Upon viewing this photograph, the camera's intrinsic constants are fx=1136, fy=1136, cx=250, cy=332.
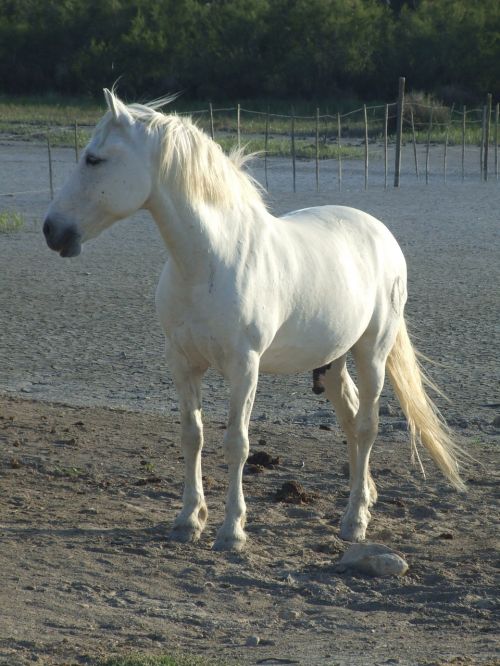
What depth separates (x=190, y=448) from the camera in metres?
5.61

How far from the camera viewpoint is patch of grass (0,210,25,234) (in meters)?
17.0

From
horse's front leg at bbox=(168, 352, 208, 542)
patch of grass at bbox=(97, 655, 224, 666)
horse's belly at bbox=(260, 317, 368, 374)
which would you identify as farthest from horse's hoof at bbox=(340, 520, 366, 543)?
Answer: patch of grass at bbox=(97, 655, 224, 666)

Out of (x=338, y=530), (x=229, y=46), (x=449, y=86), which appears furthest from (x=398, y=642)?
(x=229, y=46)

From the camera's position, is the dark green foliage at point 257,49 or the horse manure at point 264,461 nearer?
the horse manure at point 264,461

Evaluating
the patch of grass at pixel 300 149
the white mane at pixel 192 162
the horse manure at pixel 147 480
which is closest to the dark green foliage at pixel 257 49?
the patch of grass at pixel 300 149

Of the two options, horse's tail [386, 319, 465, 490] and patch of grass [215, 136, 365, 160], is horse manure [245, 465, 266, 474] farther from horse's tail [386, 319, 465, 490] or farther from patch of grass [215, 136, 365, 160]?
patch of grass [215, 136, 365, 160]

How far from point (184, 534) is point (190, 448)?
419 mm

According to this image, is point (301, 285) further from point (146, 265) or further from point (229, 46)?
point (229, 46)

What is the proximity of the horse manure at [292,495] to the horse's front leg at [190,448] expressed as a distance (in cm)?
71

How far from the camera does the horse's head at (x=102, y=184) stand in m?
4.91

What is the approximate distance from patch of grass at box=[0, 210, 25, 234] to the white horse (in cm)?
1165

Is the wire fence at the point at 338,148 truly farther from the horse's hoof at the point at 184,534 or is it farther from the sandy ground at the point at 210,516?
the horse's hoof at the point at 184,534

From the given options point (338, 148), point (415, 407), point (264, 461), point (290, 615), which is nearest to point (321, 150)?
point (338, 148)

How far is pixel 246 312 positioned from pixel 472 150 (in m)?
28.8
